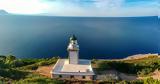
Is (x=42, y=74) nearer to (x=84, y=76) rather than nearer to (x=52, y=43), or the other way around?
(x=84, y=76)

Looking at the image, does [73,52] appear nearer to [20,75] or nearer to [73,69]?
[73,69]

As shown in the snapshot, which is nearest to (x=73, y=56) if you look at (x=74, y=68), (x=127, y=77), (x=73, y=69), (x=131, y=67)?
(x=74, y=68)

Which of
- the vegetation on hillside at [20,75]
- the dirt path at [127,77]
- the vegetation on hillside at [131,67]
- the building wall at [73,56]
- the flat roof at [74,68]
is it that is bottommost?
the dirt path at [127,77]

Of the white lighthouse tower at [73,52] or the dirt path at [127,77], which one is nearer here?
the white lighthouse tower at [73,52]

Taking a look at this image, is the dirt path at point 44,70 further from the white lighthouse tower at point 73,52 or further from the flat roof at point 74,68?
the white lighthouse tower at point 73,52

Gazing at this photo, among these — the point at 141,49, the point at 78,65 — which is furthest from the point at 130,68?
the point at 141,49

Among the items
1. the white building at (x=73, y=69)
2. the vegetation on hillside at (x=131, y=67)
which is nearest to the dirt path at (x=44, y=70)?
the white building at (x=73, y=69)

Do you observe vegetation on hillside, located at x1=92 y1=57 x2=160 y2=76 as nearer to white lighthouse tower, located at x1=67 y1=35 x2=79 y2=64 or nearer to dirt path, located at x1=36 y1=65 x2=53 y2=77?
white lighthouse tower, located at x1=67 y1=35 x2=79 y2=64

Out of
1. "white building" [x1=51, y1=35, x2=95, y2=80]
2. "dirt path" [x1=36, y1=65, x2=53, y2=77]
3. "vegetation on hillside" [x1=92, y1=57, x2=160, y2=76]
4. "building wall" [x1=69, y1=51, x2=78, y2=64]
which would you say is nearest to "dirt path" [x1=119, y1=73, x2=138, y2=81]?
"vegetation on hillside" [x1=92, y1=57, x2=160, y2=76]
